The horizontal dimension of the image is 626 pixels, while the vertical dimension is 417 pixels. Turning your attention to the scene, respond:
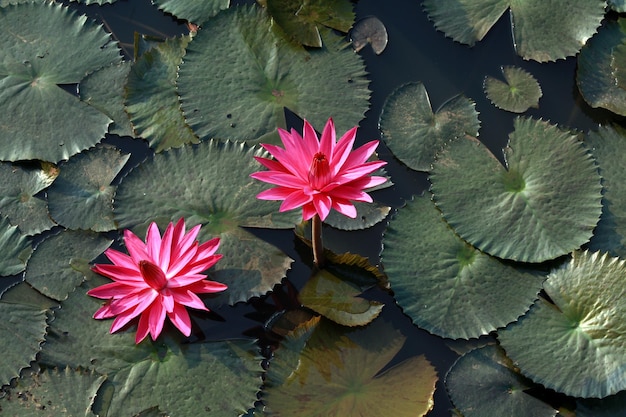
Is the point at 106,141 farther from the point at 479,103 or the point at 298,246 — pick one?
the point at 479,103

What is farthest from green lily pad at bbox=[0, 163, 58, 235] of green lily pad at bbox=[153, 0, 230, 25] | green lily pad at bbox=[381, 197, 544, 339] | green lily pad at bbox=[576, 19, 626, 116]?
green lily pad at bbox=[576, 19, 626, 116]

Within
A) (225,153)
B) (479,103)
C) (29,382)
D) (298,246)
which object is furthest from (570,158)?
(29,382)

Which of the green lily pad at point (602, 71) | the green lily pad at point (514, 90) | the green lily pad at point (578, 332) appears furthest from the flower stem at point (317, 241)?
the green lily pad at point (602, 71)

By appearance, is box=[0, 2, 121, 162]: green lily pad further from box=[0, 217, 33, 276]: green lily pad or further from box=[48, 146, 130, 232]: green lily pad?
box=[0, 217, 33, 276]: green lily pad

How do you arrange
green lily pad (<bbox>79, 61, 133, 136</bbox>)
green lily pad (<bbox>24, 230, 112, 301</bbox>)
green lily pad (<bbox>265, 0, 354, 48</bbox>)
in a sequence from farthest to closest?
green lily pad (<bbox>265, 0, 354, 48</bbox>), green lily pad (<bbox>79, 61, 133, 136</bbox>), green lily pad (<bbox>24, 230, 112, 301</bbox>)

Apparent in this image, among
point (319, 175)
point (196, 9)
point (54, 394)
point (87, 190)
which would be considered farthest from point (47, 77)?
point (319, 175)
